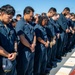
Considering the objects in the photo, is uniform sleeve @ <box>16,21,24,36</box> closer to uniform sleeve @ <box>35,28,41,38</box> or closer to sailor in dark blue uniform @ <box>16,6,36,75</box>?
sailor in dark blue uniform @ <box>16,6,36,75</box>

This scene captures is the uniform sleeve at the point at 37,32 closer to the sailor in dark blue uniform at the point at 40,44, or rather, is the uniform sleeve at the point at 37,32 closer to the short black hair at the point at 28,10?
the sailor in dark blue uniform at the point at 40,44

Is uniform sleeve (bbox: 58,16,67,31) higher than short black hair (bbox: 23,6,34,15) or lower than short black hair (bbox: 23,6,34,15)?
lower

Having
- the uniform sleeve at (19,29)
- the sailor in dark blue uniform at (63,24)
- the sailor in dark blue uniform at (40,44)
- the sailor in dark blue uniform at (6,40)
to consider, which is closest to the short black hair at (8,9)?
the sailor in dark blue uniform at (6,40)

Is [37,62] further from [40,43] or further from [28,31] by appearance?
[28,31]

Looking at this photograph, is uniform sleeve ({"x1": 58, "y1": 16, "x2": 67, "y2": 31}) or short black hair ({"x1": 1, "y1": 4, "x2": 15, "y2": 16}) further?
uniform sleeve ({"x1": 58, "y1": 16, "x2": 67, "y2": 31})

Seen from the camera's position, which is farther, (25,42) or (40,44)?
(40,44)

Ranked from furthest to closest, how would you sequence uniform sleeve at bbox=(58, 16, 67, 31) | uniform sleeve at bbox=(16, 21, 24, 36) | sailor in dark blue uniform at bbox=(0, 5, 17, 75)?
uniform sleeve at bbox=(58, 16, 67, 31) → uniform sleeve at bbox=(16, 21, 24, 36) → sailor in dark blue uniform at bbox=(0, 5, 17, 75)

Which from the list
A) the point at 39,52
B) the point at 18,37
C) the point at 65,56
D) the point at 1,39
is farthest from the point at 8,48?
the point at 65,56

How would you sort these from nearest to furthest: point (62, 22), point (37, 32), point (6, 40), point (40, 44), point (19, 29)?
point (6, 40) → point (19, 29) → point (37, 32) → point (40, 44) → point (62, 22)

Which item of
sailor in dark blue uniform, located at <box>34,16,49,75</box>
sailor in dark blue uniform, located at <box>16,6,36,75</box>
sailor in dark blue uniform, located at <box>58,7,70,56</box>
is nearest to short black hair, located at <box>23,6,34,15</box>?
sailor in dark blue uniform, located at <box>16,6,36,75</box>

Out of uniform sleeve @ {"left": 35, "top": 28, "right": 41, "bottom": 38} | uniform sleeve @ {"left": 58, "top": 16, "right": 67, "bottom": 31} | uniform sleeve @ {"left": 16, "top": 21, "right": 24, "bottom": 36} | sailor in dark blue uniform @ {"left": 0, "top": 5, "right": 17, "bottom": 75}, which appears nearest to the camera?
sailor in dark blue uniform @ {"left": 0, "top": 5, "right": 17, "bottom": 75}

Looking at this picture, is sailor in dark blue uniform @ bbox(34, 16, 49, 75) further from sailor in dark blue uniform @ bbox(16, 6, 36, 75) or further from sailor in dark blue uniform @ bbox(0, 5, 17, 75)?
sailor in dark blue uniform @ bbox(0, 5, 17, 75)

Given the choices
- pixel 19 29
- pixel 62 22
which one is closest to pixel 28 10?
pixel 19 29

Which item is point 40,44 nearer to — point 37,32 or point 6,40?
point 37,32
